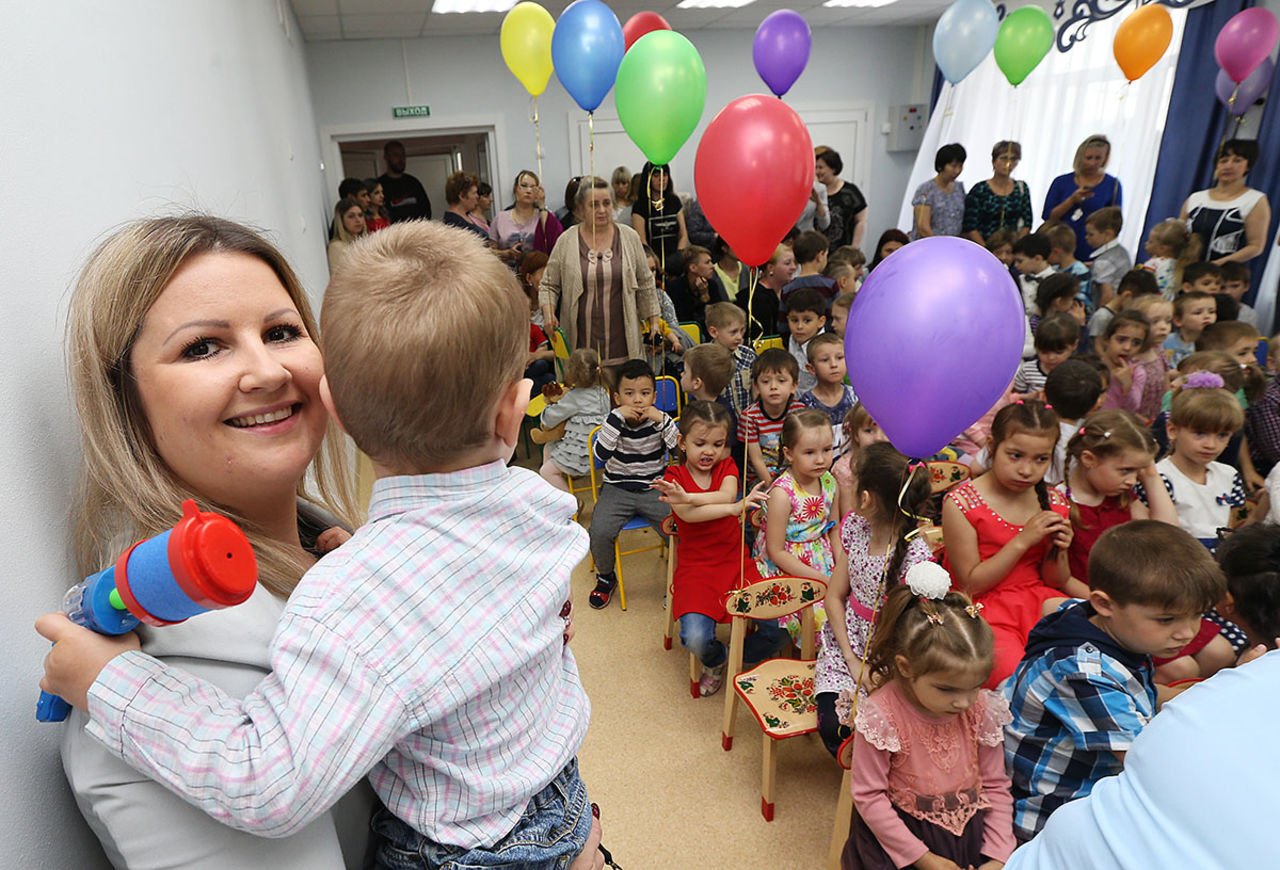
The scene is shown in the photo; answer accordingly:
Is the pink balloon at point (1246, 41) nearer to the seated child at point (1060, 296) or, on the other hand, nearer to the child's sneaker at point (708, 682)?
the seated child at point (1060, 296)

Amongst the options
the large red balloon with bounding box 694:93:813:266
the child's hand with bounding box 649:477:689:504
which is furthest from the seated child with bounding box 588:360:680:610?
the large red balloon with bounding box 694:93:813:266

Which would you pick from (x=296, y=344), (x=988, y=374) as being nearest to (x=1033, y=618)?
(x=988, y=374)

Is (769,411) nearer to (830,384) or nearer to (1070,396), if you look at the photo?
(830,384)

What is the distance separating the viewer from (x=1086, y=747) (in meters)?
1.58

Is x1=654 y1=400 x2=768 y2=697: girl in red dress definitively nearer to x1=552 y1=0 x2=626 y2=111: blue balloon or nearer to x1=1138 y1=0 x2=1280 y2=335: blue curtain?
x1=552 y1=0 x2=626 y2=111: blue balloon

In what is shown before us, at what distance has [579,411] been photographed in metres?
3.75

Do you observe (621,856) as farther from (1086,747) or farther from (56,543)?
(56,543)

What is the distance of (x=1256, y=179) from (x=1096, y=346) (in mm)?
3161

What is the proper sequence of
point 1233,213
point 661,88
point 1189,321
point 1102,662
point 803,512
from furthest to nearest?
point 1233,213, point 1189,321, point 661,88, point 803,512, point 1102,662

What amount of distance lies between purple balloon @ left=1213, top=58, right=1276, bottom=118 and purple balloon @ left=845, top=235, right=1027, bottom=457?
537 cm

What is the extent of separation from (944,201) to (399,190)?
5012 millimetres

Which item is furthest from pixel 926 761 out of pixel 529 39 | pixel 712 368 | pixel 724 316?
pixel 529 39

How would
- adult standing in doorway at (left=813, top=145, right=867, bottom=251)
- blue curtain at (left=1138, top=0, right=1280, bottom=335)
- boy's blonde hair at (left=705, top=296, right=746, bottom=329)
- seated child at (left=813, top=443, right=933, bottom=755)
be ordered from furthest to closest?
adult standing in doorway at (left=813, top=145, right=867, bottom=251) < blue curtain at (left=1138, top=0, right=1280, bottom=335) < boy's blonde hair at (left=705, top=296, right=746, bottom=329) < seated child at (left=813, top=443, right=933, bottom=755)

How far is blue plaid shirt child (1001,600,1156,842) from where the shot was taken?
1.55 m
